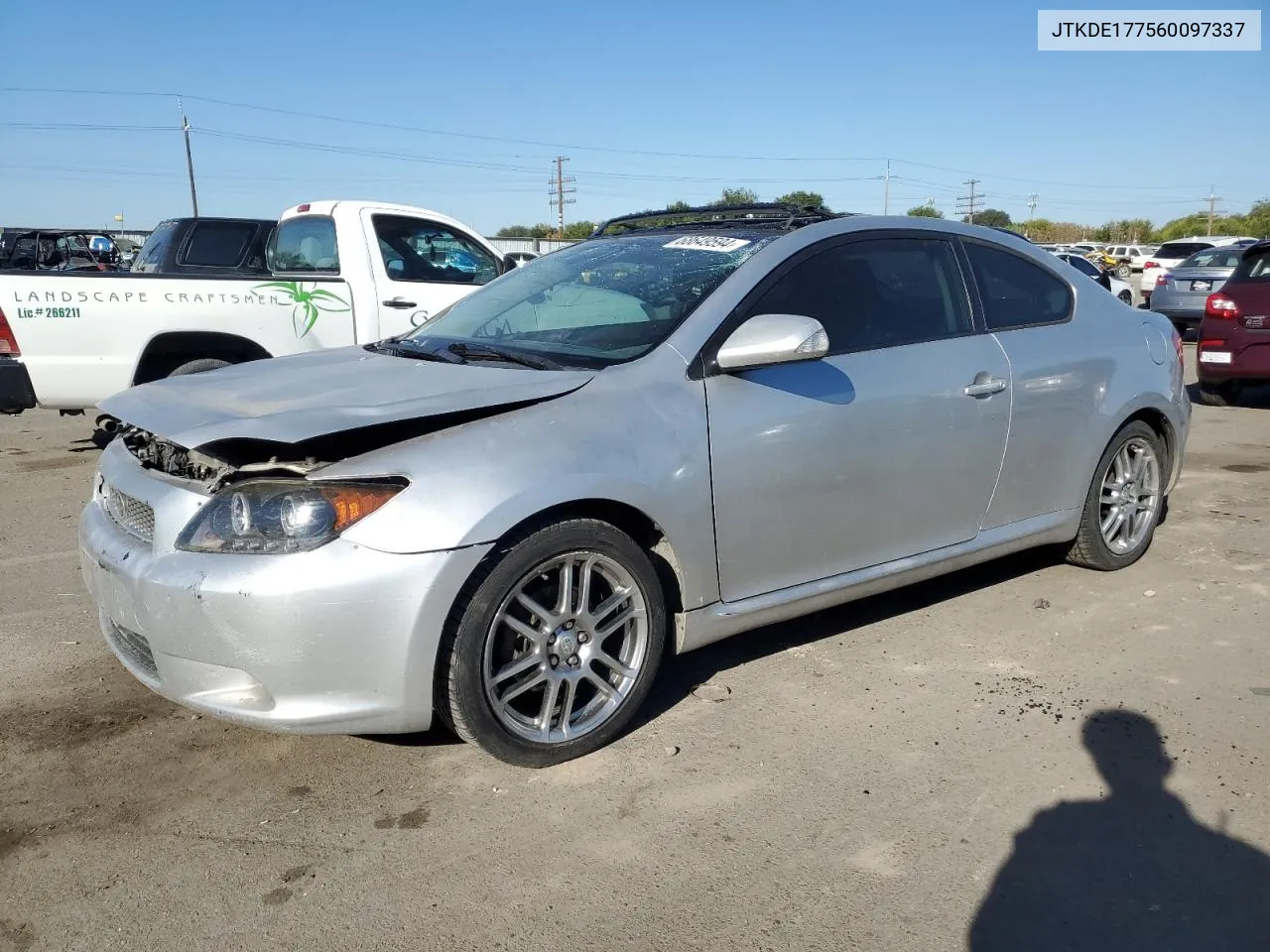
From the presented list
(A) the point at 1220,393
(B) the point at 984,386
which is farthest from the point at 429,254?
(A) the point at 1220,393

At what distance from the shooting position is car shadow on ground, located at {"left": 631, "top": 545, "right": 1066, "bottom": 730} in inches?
153

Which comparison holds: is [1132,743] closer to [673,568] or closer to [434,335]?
[673,568]

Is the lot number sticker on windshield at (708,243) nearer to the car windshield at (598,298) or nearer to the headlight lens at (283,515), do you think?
the car windshield at (598,298)

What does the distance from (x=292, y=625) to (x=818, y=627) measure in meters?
2.36

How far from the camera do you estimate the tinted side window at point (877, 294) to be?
3.86 meters

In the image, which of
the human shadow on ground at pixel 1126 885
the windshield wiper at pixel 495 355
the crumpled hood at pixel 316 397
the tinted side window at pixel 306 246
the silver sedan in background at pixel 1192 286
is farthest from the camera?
the silver sedan in background at pixel 1192 286

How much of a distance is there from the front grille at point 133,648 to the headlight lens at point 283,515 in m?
0.40

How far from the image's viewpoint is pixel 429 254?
8.41 metres

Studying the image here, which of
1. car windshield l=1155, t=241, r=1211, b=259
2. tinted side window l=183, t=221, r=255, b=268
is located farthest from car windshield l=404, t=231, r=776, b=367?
car windshield l=1155, t=241, r=1211, b=259

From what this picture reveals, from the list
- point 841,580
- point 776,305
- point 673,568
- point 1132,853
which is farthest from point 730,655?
point 1132,853

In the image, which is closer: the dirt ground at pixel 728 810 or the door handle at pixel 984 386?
the dirt ground at pixel 728 810

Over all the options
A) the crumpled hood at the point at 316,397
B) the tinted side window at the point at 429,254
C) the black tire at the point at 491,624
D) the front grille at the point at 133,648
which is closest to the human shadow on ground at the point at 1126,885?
the black tire at the point at 491,624

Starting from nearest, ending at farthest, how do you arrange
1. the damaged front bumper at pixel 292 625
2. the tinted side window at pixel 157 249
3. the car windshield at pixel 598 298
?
the damaged front bumper at pixel 292 625 → the car windshield at pixel 598 298 → the tinted side window at pixel 157 249

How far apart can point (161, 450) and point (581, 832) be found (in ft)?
5.62
